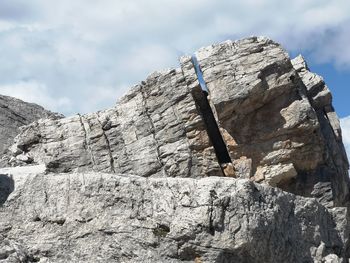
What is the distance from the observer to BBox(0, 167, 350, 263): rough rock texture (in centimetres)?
1803

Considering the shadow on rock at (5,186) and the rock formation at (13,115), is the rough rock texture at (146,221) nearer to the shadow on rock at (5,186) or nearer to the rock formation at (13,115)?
the shadow on rock at (5,186)

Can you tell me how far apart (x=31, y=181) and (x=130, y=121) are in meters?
30.3

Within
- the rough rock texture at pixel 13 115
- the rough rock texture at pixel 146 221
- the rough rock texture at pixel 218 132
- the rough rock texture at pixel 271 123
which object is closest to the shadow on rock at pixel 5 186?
the rough rock texture at pixel 146 221

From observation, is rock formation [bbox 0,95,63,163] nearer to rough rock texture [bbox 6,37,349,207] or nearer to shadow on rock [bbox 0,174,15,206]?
rough rock texture [bbox 6,37,349,207]

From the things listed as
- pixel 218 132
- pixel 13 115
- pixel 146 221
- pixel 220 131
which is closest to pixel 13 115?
pixel 13 115

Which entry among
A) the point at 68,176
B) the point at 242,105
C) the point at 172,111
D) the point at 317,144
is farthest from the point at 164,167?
the point at 68,176

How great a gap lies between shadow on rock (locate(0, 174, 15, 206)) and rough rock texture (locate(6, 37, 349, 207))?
89.2ft

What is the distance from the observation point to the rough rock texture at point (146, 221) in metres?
18.0

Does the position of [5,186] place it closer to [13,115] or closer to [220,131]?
[220,131]

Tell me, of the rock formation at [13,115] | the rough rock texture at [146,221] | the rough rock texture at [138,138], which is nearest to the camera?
the rough rock texture at [146,221]

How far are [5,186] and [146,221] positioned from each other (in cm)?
519

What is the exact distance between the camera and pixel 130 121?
1969 inches

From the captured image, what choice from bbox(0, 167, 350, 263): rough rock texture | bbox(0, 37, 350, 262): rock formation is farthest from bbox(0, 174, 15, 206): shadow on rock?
bbox(0, 37, 350, 262): rock formation

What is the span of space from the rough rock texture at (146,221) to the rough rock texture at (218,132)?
88.9 ft
